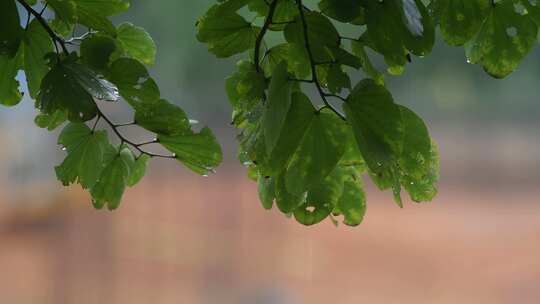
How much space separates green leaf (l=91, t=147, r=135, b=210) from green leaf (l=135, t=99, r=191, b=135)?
0.04 metres

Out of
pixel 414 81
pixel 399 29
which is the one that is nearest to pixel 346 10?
pixel 399 29

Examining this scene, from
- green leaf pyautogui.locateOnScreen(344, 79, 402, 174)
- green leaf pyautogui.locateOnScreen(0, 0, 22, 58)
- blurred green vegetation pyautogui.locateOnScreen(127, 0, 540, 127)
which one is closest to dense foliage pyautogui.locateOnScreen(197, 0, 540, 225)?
green leaf pyautogui.locateOnScreen(344, 79, 402, 174)

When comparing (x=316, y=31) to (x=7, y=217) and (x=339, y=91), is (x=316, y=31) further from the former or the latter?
(x=7, y=217)

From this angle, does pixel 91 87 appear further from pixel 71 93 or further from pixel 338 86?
pixel 338 86

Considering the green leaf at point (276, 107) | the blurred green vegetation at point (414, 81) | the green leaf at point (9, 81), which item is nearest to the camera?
the green leaf at point (276, 107)

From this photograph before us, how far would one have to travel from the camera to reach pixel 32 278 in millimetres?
2590

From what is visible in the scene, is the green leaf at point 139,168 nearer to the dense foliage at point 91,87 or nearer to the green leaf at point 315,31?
the dense foliage at point 91,87

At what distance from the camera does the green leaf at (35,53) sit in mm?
449

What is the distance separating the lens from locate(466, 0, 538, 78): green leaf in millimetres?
430

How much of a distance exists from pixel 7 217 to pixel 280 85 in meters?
2.30

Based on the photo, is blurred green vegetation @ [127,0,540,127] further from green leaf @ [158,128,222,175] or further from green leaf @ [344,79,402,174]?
green leaf @ [344,79,402,174]

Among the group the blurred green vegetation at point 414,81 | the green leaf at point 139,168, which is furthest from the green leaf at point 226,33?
the blurred green vegetation at point 414,81

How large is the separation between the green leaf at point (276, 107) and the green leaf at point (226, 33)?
79 millimetres

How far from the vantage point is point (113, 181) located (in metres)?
0.49
